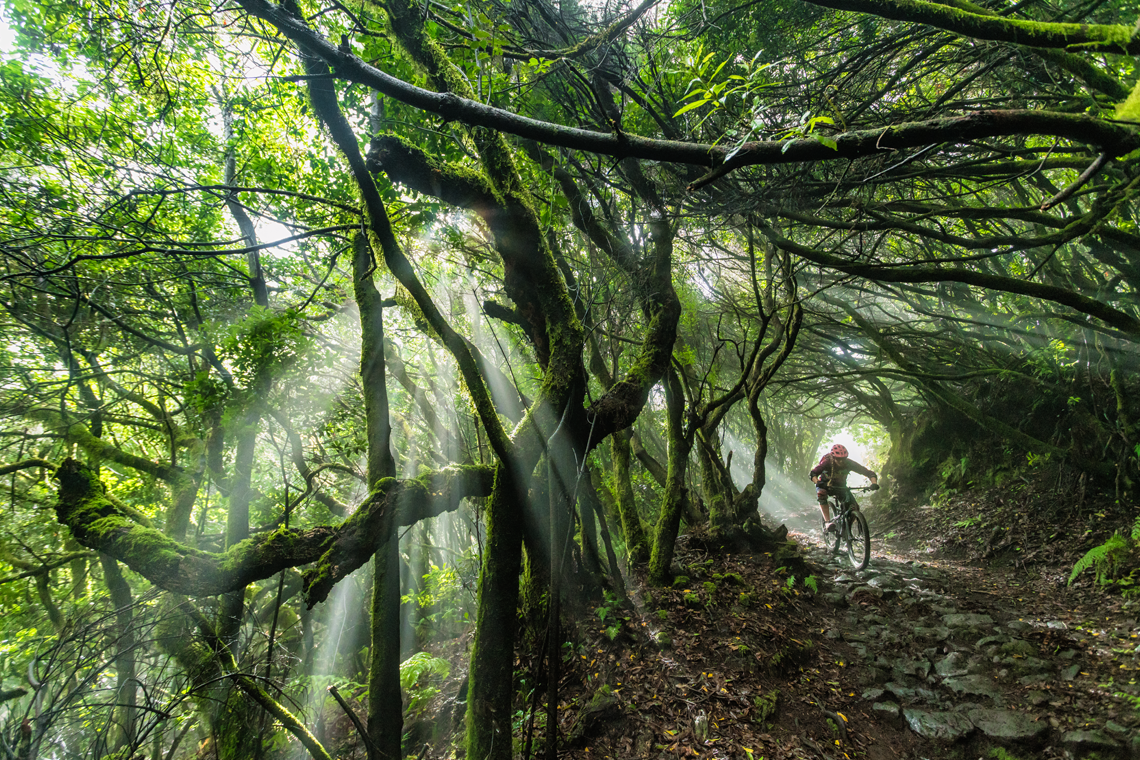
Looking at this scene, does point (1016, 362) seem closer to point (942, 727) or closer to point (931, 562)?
point (931, 562)

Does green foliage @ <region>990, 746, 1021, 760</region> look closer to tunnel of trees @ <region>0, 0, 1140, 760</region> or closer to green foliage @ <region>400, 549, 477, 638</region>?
tunnel of trees @ <region>0, 0, 1140, 760</region>

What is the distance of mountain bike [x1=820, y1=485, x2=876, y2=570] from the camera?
686cm

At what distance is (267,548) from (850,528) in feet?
26.5

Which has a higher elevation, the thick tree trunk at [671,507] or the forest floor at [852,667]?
the thick tree trunk at [671,507]

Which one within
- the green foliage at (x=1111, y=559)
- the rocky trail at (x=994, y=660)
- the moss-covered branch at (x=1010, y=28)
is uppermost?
the moss-covered branch at (x=1010, y=28)

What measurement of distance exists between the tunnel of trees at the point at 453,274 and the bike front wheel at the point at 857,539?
4.22ft

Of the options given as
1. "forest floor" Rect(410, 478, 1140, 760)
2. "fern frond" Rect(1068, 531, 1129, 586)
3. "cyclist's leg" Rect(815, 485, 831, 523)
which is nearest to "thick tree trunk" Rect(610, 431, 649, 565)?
"forest floor" Rect(410, 478, 1140, 760)

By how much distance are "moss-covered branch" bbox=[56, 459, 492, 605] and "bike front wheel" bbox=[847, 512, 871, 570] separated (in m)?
6.59

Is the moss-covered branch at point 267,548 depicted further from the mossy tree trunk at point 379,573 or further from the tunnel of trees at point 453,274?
the mossy tree trunk at point 379,573

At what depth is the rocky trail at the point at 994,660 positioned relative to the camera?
3279 mm

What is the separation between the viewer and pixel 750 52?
464 centimetres

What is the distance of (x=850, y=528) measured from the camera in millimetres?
7309

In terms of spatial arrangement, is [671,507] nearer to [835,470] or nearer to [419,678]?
[835,470]

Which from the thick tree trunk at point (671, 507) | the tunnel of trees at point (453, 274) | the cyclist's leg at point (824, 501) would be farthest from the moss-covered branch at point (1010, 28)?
the cyclist's leg at point (824, 501)
